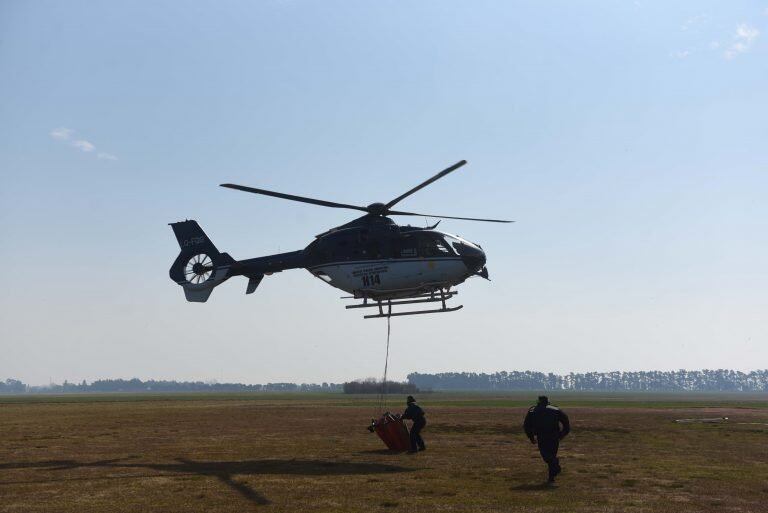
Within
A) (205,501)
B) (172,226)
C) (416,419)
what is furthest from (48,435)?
(205,501)

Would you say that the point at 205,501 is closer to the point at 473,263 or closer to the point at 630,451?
the point at 473,263

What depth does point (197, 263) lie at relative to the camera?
29.5 meters

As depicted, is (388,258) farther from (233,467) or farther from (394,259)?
(233,467)

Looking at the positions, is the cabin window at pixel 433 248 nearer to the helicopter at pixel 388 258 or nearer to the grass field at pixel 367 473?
the helicopter at pixel 388 258

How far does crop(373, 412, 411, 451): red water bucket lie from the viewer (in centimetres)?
2103

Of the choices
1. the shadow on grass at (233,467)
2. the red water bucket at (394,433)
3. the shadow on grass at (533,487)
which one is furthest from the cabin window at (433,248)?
the shadow on grass at (533,487)

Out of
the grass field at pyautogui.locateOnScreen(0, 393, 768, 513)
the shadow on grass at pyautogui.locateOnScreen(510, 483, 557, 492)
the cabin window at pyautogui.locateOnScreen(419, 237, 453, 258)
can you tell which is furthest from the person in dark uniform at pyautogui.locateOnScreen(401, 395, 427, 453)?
the shadow on grass at pyautogui.locateOnScreen(510, 483, 557, 492)

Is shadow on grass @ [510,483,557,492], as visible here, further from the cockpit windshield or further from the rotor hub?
the rotor hub

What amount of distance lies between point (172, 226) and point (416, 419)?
49.7ft

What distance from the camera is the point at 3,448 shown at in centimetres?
2314

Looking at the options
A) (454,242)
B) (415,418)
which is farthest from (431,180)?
(415,418)

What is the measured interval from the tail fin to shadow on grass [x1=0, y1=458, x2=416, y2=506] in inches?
418

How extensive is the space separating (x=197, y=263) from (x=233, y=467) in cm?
1346

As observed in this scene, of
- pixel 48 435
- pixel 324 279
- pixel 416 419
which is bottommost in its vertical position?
pixel 48 435
